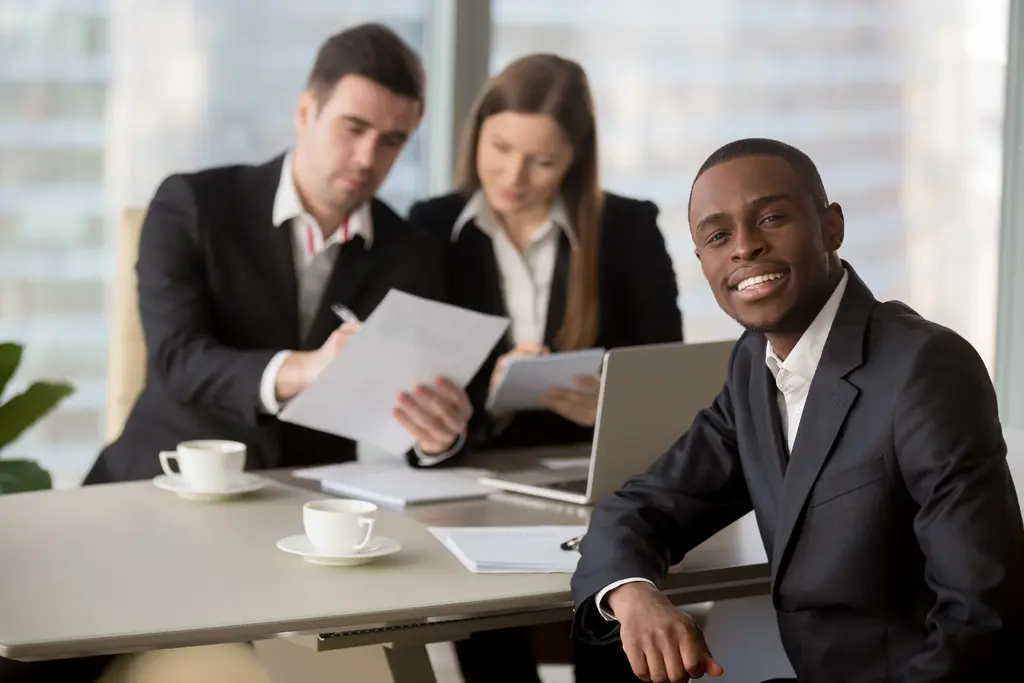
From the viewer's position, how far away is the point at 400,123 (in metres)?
2.57

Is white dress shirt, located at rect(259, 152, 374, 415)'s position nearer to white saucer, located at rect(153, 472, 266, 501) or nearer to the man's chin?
white saucer, located at rect(153, 472, 266, 501)

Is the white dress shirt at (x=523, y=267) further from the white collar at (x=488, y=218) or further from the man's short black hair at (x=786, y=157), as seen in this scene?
the man's short black hair at (x=786, y=157)

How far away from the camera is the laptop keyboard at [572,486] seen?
6.92 feet

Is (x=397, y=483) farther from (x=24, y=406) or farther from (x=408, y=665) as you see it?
(x=24, y=406)

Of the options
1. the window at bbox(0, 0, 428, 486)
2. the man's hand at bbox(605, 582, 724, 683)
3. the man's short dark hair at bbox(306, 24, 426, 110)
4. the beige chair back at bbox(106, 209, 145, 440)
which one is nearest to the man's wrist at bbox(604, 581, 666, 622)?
the man's hand at bbox(605, 582, 724, 683)

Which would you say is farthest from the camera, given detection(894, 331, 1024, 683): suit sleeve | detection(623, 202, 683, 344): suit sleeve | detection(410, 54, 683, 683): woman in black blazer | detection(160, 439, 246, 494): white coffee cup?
detection(623, 202, 683, 344): suit sleeve

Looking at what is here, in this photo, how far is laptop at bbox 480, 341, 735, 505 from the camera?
6.62 ft

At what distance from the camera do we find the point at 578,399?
2438mm

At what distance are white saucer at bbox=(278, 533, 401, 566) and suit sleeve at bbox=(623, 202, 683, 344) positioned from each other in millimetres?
1244

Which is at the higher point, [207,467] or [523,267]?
[523,267]

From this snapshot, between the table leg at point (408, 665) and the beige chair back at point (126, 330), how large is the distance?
1.27 metres

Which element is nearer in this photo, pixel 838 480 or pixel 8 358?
pixel 838 480

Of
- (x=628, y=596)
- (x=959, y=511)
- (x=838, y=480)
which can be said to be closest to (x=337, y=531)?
(x=628, y=596)

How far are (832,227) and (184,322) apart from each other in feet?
4.34
